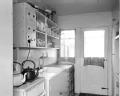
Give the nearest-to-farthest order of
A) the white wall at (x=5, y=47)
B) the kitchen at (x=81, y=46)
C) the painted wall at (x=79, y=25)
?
the white wall at (x=5, y=47), the kitchen at (x=81, y=46), the painted wall at (x=79, y=25)

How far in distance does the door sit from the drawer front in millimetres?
2251

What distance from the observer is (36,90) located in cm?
160

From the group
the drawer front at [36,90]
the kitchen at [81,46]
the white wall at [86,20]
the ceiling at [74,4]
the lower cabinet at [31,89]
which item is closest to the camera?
the lower cabinet at [31,89]

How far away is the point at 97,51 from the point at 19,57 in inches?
90.4

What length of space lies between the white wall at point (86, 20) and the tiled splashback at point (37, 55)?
920 mm

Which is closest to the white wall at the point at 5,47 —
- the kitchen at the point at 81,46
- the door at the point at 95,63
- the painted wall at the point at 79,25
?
the kitchen at the point at 81,46

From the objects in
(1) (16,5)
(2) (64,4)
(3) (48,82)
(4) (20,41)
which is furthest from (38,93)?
(2) (64,4)

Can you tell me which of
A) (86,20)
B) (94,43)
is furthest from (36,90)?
(86,20)

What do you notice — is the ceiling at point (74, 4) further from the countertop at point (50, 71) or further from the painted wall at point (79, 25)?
the countertop at point (50, 71)

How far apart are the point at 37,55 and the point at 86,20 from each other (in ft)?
5.91

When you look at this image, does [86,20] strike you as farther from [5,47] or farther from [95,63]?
[5,47]

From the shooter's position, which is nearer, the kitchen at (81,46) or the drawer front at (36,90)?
the drawer front at (36,90)

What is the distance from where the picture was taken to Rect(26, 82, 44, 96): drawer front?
1462 millimetres

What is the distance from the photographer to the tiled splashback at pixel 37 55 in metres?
2.16
